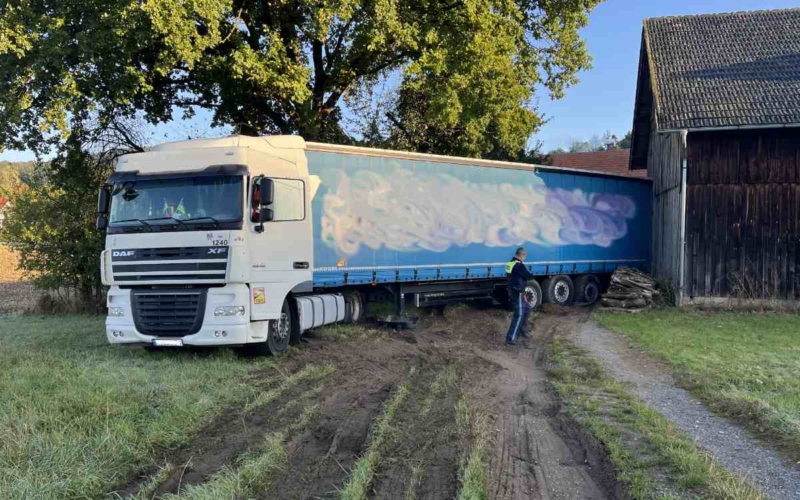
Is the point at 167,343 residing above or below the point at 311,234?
below

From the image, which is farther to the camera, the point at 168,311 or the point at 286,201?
the point at 286,201

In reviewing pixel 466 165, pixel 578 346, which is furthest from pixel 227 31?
pixel 578 346

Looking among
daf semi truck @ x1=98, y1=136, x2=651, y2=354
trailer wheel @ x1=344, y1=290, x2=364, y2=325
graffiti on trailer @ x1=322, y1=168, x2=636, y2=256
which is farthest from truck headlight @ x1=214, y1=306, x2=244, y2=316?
trailer wheel @ x1=344, y1=290, x2=364, y2=325

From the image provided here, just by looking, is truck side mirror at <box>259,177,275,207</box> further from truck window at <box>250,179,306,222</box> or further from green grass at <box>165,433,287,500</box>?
green grass at <box>165,433,287,500</box>

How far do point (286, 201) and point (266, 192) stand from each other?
1.06 m

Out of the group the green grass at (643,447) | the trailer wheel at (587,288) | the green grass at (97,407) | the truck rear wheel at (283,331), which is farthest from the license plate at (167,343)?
the trailer wheel at (587,288)

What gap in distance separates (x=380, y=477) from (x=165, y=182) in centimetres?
631

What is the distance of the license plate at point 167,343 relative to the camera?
8.83 meters

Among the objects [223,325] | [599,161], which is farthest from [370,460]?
[599,161]

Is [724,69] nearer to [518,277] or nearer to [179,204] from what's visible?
[518,277]

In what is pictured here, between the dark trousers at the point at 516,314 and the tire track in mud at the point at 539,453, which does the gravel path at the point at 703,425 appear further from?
the dark trousers at the point at 516,314

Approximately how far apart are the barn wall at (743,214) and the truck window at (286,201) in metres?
10.8

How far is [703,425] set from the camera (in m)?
6.08

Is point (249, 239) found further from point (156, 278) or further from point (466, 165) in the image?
point (466, 165)
